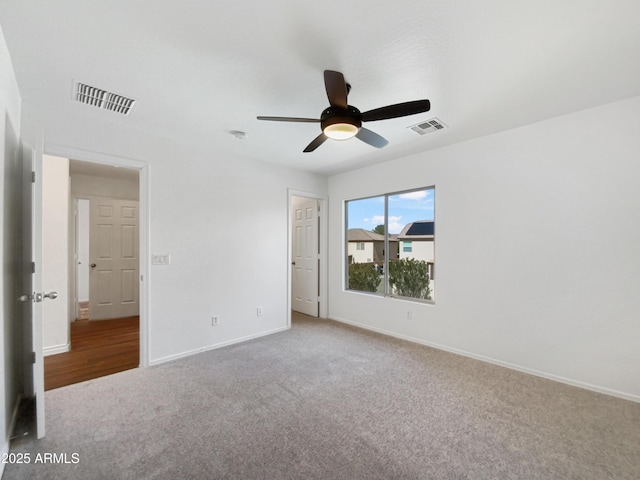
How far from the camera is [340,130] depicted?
6.85ft

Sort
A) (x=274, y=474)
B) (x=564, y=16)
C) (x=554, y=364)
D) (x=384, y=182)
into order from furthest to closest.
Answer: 1. (x=384, y=182)
2. (x=554, y=364)
3. (x=274, y=474)
4. (x=564, y=16)

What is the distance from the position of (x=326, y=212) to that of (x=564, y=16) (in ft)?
12.3

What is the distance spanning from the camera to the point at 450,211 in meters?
3.48

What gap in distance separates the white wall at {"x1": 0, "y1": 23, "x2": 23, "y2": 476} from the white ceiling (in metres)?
0.26

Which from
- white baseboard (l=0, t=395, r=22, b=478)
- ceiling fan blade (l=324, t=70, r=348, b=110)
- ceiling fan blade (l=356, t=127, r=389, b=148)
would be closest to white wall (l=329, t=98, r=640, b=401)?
ceiling fan blade (l=356, t=127, r=389, b=148)

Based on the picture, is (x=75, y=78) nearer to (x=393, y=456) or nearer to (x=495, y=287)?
(x=393, y=456)

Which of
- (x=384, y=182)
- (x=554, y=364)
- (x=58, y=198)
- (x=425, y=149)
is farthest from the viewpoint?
(x=384, y=182)

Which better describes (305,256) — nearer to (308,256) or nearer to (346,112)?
(308,256)

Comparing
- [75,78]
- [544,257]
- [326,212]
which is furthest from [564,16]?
[326,212]

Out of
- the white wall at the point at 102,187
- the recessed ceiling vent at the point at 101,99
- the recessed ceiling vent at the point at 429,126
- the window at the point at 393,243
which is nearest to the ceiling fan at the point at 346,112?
the recessed ceiling vent at the point at 429,126

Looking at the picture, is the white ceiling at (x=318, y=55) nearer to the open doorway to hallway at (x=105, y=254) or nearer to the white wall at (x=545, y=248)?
the white wall at (x=545, y=248)

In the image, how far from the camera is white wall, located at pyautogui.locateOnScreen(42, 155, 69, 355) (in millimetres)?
3320

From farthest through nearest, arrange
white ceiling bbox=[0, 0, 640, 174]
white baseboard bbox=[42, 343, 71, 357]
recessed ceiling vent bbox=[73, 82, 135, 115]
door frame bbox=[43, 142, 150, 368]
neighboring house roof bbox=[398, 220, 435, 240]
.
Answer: neighboring house roof bbox=[398, 220, 435, 240]
white baseboard bbox=[42, 343, 71, 357]
door frame bbox=[43, 142, 150, 368]
recessed ceiling vent bbox=[73, 82, 135, 115]
white ceiling bbox=[0, 0, 640, 174]

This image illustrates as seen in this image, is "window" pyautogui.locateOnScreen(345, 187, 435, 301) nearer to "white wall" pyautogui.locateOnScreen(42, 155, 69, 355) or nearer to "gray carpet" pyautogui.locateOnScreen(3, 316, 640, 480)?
"gray carpet" pyautogui.locateOnScreen(3, 316, 640, 480)
